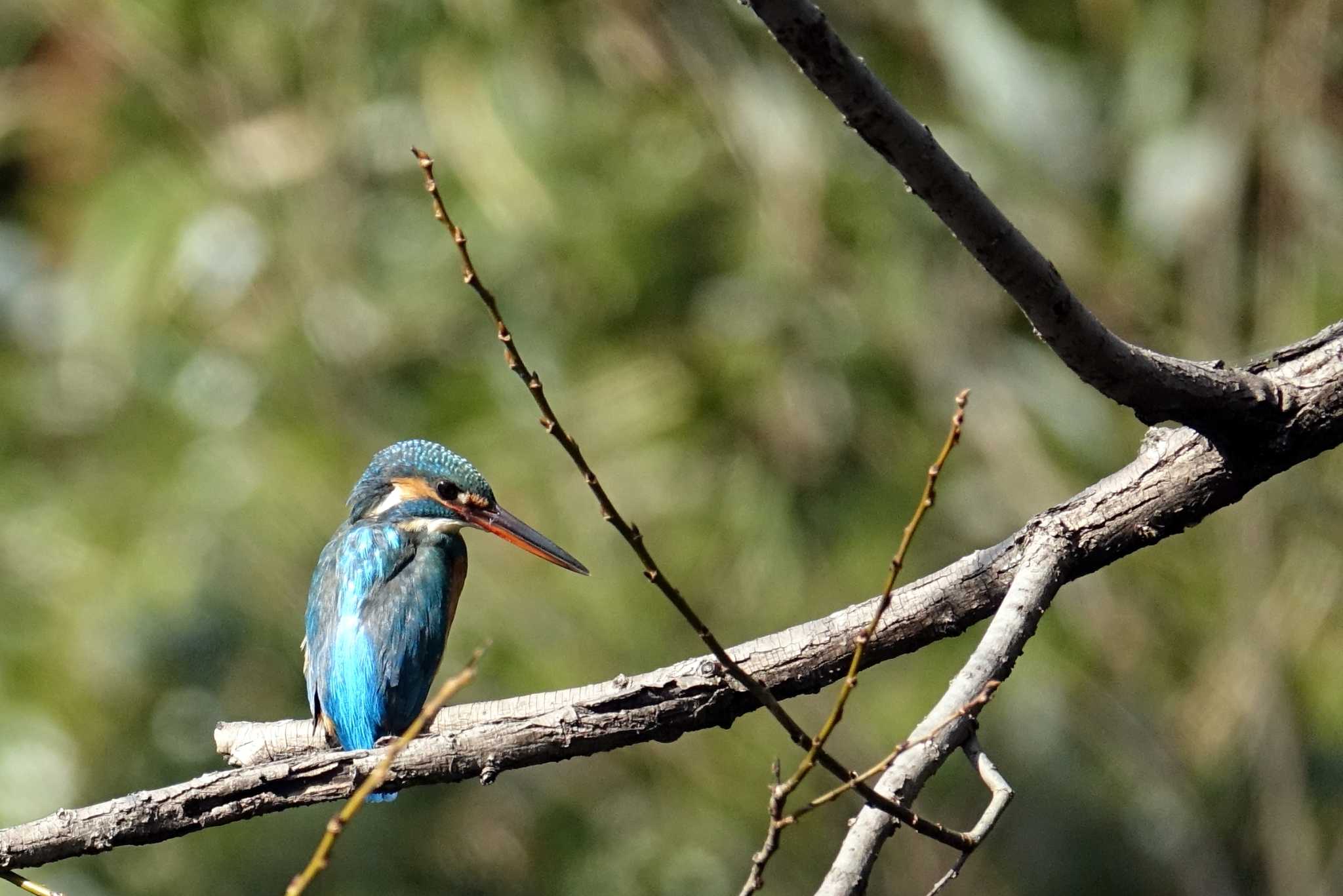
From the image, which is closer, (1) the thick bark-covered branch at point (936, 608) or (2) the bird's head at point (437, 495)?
(1) the thick bark-covered branch at point (936, 608)

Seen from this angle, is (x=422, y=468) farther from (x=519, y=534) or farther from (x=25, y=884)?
(x=25, y=884)

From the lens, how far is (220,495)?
4688mm

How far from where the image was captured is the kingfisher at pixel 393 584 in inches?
115

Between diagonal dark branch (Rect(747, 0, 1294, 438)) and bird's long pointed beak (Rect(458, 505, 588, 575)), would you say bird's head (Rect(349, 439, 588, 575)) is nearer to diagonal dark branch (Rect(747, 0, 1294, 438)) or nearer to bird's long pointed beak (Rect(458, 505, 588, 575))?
bird's long pointed beak (Rect(458, 505, 588, 575))

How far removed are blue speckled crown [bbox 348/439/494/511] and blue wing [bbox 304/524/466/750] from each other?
118 mm

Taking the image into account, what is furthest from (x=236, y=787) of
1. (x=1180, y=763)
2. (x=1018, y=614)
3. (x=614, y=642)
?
(x=1180, y=763)

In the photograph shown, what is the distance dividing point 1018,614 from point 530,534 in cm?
161

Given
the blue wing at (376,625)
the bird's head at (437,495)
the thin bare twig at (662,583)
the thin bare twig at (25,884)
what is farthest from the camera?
the bird's head at (437,495)

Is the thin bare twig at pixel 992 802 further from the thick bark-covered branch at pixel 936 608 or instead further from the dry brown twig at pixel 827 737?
the thick bark-covered branch at pixel 936 608

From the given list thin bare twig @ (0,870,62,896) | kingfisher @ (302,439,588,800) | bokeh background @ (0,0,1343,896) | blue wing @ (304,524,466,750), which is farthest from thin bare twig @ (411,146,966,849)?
bokeh background @ (0,0,1343,896)

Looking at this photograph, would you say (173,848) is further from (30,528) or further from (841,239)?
(841,239)

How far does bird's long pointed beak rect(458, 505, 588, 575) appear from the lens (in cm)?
302

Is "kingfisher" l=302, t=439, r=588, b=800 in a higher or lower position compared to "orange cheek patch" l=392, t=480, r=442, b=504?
lower

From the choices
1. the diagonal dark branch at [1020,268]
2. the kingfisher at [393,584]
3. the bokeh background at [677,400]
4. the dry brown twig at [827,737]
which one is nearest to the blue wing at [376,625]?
the kingfisher at [393,584]
